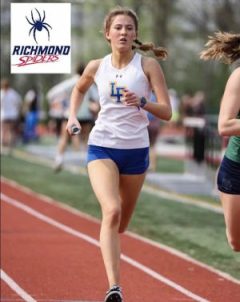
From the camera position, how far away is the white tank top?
25.1ft

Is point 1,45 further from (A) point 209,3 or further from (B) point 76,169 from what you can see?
(B) point 76,169

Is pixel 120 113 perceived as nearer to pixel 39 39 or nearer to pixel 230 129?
pixel 39 39

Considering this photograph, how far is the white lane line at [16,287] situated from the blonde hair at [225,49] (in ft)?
8.30

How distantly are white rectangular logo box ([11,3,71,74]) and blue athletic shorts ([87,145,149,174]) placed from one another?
60cm

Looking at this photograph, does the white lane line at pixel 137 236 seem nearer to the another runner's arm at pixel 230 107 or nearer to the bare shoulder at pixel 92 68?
the bare shoulder at pixel 92 68

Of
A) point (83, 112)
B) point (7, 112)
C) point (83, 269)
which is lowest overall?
point (7, 112)

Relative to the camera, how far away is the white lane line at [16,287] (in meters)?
8.76

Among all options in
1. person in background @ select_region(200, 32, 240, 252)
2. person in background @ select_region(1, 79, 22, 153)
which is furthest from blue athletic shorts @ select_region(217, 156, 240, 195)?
person in background @ select_region(1, 79, 22, 153)

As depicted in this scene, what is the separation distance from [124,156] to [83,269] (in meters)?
2.93

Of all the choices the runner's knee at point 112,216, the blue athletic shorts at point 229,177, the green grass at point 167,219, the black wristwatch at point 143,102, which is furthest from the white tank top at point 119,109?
the green grass at point 167,219

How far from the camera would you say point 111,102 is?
25.3 ft

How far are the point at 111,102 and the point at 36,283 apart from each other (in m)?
2.44

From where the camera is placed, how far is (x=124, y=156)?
776 cm

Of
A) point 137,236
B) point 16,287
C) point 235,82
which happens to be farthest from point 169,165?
point 235,82
